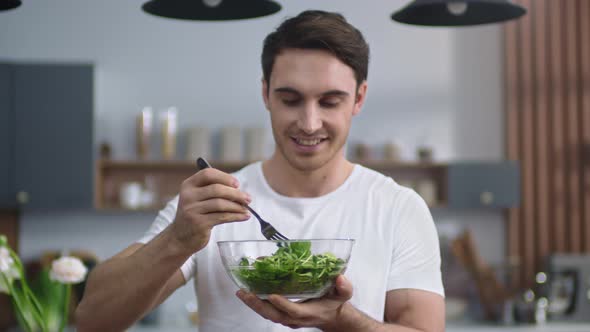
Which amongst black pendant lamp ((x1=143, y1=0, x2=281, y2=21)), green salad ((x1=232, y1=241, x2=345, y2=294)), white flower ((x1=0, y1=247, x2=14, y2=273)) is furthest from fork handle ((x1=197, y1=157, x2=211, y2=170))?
white flower ((x1=0, y1=247, x2=14, y2=273))

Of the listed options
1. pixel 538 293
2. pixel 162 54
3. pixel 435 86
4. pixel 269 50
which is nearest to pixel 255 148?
pixel 162 54

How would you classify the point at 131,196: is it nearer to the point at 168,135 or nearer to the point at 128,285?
the point at 168,135

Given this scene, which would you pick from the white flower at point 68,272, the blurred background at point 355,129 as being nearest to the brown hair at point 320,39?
the white flower at point 68,272

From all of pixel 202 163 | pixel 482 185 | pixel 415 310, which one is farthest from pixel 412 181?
pixel 202 163

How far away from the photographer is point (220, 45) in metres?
5.09

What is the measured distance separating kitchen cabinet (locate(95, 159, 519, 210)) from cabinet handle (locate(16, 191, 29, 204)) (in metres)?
0.40

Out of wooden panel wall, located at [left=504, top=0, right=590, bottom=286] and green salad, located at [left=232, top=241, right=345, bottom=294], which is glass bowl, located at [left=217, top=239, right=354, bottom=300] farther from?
wooden panel wall, located at [left=504, top=0, right=590, bottom=286]

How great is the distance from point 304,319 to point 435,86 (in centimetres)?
395

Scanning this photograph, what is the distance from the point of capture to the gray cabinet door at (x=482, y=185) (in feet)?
16.0

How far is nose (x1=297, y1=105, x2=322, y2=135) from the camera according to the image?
1.64m

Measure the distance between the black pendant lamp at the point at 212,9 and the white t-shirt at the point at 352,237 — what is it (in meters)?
0.48

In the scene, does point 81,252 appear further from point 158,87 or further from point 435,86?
point 435,86

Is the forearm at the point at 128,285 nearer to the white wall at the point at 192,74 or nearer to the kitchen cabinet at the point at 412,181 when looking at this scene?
the kitchen cabinet at the point at 412,181

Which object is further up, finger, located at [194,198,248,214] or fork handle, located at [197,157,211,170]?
fork handle, located at [197,157,211,170]
